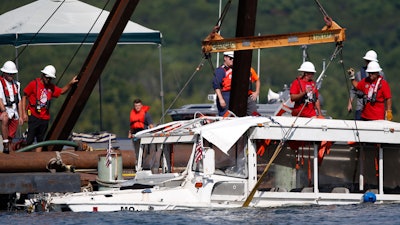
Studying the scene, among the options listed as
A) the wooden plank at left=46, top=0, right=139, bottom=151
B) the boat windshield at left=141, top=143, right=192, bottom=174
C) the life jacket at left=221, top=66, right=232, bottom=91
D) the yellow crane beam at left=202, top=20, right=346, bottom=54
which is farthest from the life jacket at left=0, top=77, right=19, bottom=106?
the life jacket at left=221, top=66, right=232, bottom=91

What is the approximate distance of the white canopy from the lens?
2912 centimetres

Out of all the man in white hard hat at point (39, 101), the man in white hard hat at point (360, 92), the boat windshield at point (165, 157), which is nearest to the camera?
the boat windshield at point (165, 157)

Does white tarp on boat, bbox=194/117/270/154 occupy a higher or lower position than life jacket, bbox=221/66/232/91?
lower

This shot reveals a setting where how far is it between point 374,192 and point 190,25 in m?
35.9

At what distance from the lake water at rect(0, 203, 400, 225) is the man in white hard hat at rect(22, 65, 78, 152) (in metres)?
4.17

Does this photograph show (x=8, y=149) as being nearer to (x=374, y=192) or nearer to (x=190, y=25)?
(x=374, y=192)

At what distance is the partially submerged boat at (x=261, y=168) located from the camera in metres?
19.9

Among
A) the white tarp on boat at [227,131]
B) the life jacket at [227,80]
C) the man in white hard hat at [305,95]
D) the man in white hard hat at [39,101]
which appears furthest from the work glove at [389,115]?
the man in white hard hat at [39,101]

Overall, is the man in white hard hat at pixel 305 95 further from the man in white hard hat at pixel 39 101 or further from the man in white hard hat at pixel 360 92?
the man in white hard hat at pixel 39 101

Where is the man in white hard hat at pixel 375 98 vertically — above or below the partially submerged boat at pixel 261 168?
above

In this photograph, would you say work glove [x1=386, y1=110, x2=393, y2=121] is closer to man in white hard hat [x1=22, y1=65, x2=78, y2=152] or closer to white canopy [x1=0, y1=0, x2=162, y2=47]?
man in white hard hat [x1=22, y1=65, x2=78, y2=152]

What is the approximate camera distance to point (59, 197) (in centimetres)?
2059

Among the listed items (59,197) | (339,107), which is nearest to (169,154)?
(59,197)

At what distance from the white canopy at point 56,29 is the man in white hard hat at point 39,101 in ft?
13.3
